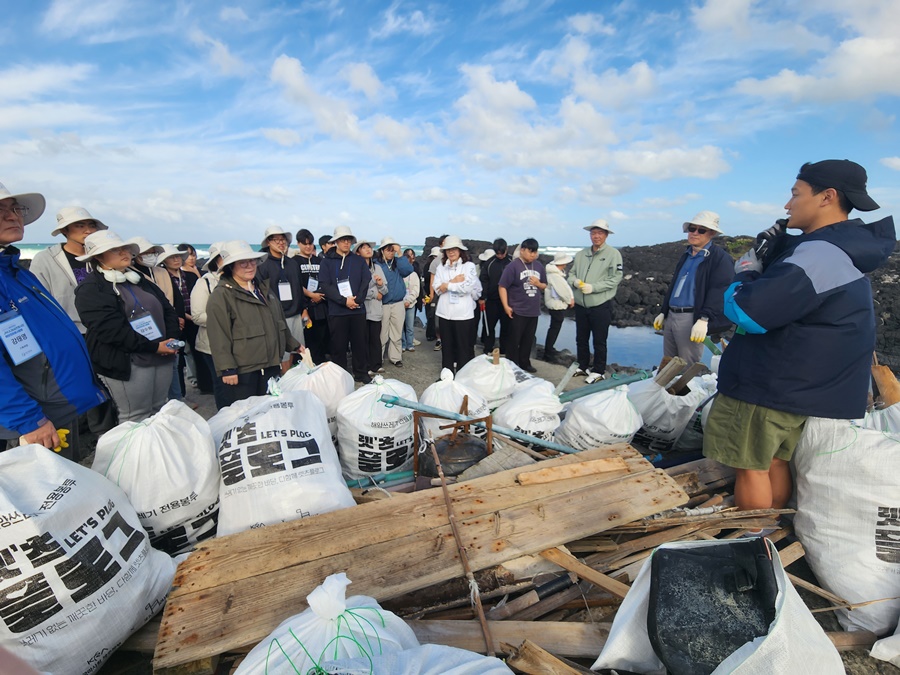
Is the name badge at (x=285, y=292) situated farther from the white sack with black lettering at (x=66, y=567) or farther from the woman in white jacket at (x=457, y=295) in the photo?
the white sack with black lettering at (x=66, y=567)

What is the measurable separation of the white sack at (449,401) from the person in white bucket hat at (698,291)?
86.2 inches

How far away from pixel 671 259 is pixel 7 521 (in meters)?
29.9

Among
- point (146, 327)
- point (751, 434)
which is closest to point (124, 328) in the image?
point (146, 327)

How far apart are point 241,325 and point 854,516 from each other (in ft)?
13.0

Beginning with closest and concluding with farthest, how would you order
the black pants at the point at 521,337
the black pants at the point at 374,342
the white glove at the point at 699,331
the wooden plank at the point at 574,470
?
the wooden plank at the point at 574,470
the white glove at the point at 699,331
the black pants at the point at 521,337
the black pants at the point at 374,342

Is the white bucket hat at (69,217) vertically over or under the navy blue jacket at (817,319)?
over

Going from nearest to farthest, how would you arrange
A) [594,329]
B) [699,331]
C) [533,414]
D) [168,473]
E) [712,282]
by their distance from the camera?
[168,473]
[533,414]
[699,331]
[712,282]
[594,329]

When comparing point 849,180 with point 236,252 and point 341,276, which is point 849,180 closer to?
point 236,252

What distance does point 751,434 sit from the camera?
2.37 metres

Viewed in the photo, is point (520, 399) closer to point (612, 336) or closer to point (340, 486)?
point (340, 486)

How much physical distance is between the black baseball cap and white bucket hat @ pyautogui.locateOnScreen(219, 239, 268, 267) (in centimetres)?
350

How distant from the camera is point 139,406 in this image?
3.28 meters

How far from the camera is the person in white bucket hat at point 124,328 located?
2930 millimetres

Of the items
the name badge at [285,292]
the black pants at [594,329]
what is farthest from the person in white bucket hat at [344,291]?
the black pants at [594,329]
